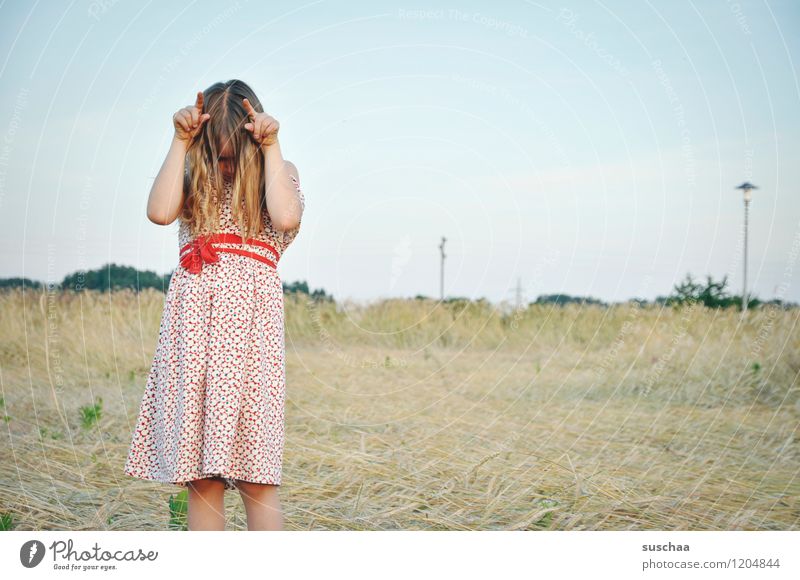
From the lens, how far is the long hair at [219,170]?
2.17 meters

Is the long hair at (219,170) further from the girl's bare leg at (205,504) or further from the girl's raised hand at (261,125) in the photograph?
the girl's bare leg at (205,504)

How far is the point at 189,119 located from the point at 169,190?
0.18 m

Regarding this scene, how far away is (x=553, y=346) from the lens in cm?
753

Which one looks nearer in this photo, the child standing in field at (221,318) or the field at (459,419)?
the child standing in field at (221,318)

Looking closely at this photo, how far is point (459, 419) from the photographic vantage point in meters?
4.40

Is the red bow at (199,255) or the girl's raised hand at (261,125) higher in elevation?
the girl's raised hand at (261,125)

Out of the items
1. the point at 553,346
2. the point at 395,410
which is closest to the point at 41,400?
the point at 395,410

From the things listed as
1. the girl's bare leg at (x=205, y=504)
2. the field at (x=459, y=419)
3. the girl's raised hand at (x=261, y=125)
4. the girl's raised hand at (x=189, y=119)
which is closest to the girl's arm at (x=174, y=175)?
the girl's raised hand at (x=189, y=119)

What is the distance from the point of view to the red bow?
2.14 m

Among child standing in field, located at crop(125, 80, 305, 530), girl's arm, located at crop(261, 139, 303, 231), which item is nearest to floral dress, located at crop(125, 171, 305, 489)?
child standing in field, located at crop(125, 80, 305, 530)

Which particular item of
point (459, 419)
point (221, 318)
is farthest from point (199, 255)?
point (459, 419)

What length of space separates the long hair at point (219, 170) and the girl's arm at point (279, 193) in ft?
0.12
